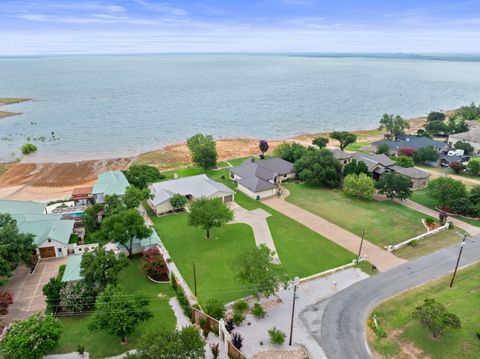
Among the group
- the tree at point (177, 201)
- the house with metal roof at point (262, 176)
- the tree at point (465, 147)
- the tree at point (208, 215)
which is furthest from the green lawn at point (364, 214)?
the tree at point (465, 147)

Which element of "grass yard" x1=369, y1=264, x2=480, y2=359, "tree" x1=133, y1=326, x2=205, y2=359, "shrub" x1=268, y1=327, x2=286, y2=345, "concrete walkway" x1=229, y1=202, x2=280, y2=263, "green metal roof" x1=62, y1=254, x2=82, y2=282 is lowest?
"concrete walkway" x1=229, y1=202, x2=280, y2=263

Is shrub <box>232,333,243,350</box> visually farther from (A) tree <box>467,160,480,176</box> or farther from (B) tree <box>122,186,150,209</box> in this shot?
(A) tree <box>467,160,480,176</box>

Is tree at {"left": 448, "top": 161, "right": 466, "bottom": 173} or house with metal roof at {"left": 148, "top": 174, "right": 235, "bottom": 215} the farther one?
tree at {"left": 448, "top": 161, "right": 466, "bottom": 173}

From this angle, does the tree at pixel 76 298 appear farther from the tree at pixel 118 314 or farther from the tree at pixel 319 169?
the tree at pixel 319 169

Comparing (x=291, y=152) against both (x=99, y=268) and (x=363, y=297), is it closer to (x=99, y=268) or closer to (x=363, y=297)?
(x=363, y=297)

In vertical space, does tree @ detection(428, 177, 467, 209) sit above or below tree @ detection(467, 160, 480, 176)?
above

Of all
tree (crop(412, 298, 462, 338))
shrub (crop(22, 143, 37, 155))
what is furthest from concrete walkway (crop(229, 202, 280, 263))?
shrub (crop(22, 143, 37, 155))

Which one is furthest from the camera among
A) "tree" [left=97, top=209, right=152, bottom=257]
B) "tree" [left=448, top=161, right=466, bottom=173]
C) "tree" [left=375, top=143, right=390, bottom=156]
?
"tree" [left=375, top=143, right=390, bottom=156]

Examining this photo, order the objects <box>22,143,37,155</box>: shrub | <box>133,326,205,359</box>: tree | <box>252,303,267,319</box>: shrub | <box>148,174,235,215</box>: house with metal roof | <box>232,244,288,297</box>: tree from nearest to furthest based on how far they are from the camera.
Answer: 1. <box>133,326,205,359</box>: tree
2. <box>252,303,267,319</box>: shrub
3. <box>232,244,288,297</box>: tree
4. <box>148,174,235,215</box>: house with metal roof
5. <box>22,143,37,155</box>: shrub
